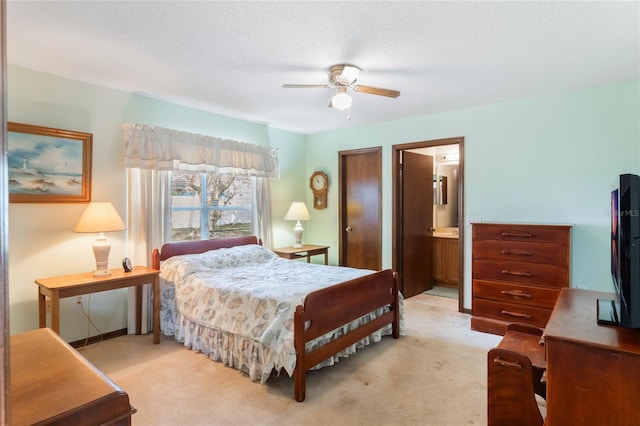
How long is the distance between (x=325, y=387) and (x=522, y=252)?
230 centimetres

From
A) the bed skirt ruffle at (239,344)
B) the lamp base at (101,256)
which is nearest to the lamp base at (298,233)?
the bed skirt ruffle at (239,344)

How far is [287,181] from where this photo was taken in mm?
5449

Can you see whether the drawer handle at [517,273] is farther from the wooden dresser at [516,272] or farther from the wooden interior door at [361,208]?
the wooden interior door at [361,208]

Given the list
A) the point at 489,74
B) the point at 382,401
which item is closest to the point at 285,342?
the point at 382,401

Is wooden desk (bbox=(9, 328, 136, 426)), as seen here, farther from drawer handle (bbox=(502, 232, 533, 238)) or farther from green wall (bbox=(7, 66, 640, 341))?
drawer handle (bbox=(502, 232, 533, 238))

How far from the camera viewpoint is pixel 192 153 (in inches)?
156

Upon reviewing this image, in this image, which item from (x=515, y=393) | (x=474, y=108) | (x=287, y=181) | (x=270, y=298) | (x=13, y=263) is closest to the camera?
(x=515, y=393)

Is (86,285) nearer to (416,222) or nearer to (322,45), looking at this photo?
(322,45)

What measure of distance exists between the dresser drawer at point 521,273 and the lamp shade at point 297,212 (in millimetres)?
2466

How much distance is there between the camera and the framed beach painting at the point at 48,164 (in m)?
2.85

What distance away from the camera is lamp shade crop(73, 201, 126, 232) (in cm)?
298

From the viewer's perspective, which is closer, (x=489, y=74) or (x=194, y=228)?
(x=489, y=74)

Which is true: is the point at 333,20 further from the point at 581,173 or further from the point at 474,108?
the point at 581,173

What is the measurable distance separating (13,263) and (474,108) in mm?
4870
